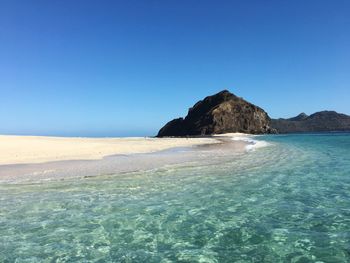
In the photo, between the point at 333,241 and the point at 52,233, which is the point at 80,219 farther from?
the point at 333,241

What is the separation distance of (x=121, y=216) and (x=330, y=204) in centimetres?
622

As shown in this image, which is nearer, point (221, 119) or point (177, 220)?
point (177, 220)

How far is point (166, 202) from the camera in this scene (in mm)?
11352

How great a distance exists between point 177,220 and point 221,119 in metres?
149

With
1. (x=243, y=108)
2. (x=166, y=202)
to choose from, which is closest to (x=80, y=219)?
(x=166, y=202)

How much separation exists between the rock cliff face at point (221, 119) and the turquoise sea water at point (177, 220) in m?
138

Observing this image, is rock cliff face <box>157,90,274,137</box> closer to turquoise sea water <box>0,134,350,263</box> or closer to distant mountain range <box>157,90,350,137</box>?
distant mountain range <box>157,90,350,137</box>

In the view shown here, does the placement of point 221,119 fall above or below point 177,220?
above

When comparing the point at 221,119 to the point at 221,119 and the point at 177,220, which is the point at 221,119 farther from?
the point at 177,220

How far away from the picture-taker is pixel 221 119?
514 ft

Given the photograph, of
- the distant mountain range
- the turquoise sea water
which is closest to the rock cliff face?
the distant mountain range

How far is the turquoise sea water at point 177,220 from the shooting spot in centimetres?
694

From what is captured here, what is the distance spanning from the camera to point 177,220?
30.5ft

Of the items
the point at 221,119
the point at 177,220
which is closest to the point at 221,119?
the point at 221,119
